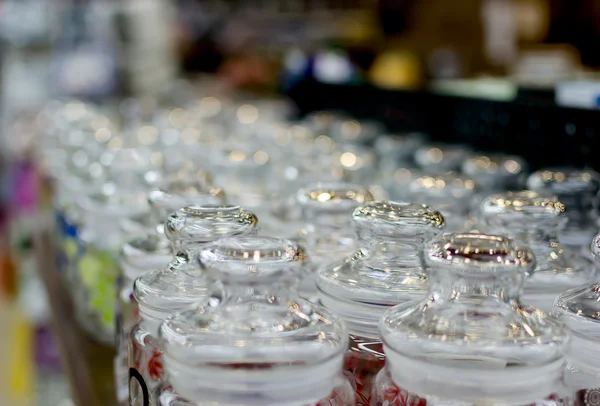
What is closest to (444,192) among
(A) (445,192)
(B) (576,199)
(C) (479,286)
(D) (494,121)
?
(A) (445,192)

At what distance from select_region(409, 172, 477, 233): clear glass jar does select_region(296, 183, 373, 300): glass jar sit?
0.33 feet

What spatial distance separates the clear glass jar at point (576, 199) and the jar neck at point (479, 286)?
31 centimetres

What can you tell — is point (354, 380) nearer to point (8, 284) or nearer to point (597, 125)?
point (597, 125)

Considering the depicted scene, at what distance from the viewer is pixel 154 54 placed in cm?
391

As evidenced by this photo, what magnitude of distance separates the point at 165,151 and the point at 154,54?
271 cm

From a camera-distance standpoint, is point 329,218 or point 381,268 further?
point 329,218

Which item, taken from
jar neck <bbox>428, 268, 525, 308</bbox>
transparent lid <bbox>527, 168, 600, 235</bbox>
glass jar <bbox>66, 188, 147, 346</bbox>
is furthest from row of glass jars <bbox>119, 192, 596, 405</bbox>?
glass jar <bbox>66, 188, 147, 346</bbox>

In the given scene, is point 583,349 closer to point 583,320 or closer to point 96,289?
point 583,320

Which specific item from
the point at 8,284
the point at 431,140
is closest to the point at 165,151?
the point at 431,140

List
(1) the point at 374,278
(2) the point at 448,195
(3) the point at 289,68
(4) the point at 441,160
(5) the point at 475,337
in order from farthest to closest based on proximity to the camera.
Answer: (3) the point at 289,68
(4) the point at 441,160
(2) the point at 448,195
(1) the point at 374,278
(5) the point at 475,337

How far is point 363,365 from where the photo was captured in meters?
0.50

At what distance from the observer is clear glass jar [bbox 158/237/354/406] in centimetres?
40

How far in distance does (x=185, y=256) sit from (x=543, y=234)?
10.1 inches

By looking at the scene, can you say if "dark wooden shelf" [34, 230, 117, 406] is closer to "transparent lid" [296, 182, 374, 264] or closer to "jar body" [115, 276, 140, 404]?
"jar body" [115, 276, 140, 404]
